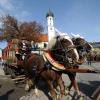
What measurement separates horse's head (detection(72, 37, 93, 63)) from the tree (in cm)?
4561

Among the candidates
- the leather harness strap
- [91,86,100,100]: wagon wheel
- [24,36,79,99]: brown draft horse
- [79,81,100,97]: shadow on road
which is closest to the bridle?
[24,36,79,99]: brown draft horse

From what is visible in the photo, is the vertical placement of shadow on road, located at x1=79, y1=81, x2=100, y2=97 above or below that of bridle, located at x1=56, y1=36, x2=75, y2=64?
below

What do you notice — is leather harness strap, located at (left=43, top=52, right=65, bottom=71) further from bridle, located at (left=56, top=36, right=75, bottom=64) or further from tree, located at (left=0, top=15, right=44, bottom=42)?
tree, located at (left=0, top=15, right=44, bottom=42)

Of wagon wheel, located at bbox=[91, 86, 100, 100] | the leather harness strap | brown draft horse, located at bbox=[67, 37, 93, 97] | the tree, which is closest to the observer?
wagon wheel, located at bbox=[91, 86, 100, 100]

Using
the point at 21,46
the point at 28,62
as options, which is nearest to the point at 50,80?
the point at 28,62

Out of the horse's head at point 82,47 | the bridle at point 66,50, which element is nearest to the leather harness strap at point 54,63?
the bridle at point 66,50

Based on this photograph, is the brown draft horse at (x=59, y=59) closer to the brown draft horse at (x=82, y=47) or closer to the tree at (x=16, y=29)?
the brown draft horse at (x=82, y=47)

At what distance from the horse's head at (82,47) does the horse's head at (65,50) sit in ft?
0.80

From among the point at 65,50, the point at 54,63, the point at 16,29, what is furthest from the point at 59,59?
the point at 16,29

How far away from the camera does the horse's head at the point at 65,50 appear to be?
8.52 meters

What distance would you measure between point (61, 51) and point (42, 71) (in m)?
0.92

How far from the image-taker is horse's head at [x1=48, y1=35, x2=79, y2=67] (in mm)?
8525

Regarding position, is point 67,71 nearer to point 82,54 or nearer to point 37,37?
point 82,54

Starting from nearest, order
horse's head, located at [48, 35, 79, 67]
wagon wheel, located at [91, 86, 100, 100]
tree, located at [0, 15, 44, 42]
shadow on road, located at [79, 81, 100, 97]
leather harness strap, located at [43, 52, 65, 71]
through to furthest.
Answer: wagon wheel, located at [91, 86, 100, 100]
horse's head, located at [48, 35, 79, 67]
leather harness strap, located at [43, 52, 65, 71]
shadow on road, located at [79, 81, 100, 97]
tree, located at [0, 15, 44, 42]
